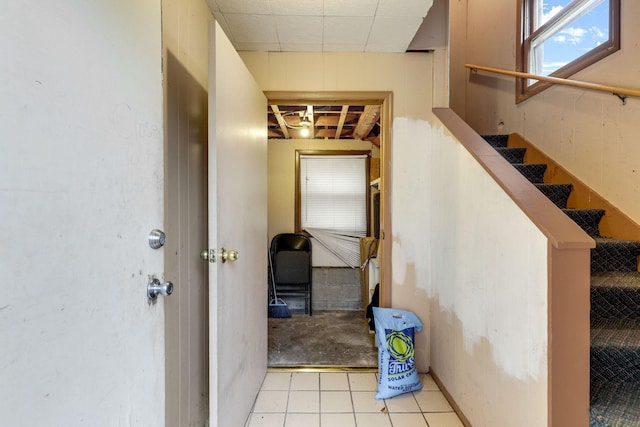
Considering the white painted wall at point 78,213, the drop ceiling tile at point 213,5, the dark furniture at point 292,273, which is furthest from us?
the dark furniture at point 292,273

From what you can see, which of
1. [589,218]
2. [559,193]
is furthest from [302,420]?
[559,193]

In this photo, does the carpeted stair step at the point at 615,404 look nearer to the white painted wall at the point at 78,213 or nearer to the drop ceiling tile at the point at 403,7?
the white painted wall at the point at 78,213

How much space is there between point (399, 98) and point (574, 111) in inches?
47.3

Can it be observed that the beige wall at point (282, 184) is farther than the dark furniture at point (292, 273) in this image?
Yes

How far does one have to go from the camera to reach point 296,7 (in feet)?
5.35

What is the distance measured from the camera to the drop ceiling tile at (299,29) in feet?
5.71

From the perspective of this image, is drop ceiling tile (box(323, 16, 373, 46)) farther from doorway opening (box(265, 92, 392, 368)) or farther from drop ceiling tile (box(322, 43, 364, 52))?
doorway opening (box(265, 92, 392, 368))

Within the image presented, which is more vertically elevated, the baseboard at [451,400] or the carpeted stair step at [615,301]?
the carpeted stair step at [615,301]

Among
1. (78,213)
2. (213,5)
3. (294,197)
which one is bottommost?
(78,213)

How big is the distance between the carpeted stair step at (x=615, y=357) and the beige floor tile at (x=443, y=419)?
72 cm

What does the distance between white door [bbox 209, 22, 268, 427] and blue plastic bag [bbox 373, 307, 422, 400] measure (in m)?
0.77

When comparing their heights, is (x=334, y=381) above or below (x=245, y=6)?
below

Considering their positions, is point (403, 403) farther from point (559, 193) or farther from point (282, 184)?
point (282, 184)

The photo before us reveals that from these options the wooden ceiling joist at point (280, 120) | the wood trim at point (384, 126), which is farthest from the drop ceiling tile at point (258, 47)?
the wooden ceiling joist at point (280, 120)
